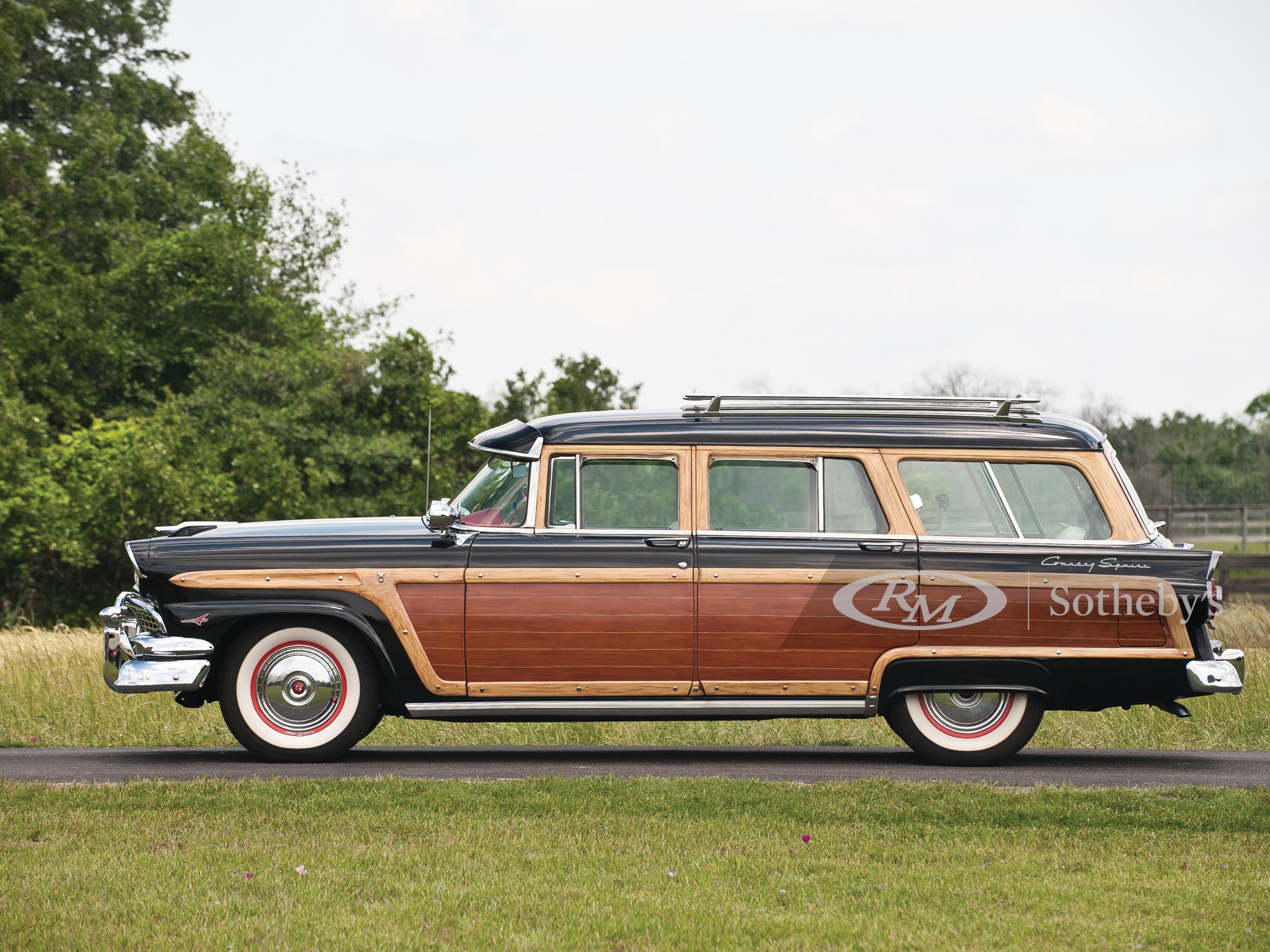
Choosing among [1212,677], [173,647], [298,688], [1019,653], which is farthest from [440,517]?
[1212,677]

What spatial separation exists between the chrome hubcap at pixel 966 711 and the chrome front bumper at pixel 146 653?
4.58 m

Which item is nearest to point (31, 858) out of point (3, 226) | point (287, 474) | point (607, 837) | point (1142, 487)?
point (607, 837)

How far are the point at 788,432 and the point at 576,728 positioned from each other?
11.2 feet

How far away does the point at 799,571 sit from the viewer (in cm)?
876

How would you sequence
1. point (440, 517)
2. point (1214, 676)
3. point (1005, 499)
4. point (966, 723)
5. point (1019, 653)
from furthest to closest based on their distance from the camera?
point (966, 723) < point (1005, 499) < point (1019, 653) < point (1214, 676) < point (440, 517)

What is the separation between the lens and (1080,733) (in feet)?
35.9

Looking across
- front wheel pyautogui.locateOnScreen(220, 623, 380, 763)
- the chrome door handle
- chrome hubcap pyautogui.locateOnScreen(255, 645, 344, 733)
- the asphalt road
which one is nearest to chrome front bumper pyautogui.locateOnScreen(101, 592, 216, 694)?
front wheel pyautogui.locateOnScreen(220, 623, 380, 763)

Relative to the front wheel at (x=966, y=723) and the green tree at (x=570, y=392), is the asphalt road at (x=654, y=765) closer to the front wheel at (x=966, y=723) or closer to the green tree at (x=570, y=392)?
the front wheel at (x=966, y=723)

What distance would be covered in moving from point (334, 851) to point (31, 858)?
1.29 meters

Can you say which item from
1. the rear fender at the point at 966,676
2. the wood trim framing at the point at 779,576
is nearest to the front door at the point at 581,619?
the wood trim framing at the point at 779,576

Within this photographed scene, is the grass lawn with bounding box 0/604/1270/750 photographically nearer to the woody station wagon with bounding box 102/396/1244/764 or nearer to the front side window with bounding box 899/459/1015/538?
the woody station wagon with bounding box 102/396/1244/764

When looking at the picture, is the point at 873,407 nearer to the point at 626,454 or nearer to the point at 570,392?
the point at 626,454

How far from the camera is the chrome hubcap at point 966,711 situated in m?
9.19

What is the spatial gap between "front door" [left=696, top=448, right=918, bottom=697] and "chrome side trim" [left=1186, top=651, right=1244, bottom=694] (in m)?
1.73
